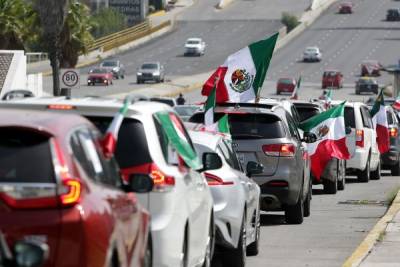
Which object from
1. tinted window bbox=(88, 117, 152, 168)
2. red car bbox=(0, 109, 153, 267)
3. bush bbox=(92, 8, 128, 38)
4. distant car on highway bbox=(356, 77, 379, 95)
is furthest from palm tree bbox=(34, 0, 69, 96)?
bush bbox=(92, 8, 128, 38)

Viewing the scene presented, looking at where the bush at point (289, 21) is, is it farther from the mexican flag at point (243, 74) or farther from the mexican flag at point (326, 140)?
the mexican flag at point (243, 74)

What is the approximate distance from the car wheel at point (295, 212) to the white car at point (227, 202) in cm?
491

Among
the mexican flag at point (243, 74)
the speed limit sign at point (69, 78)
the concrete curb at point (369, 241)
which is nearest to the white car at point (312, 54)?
the speed limit sign at point (69, 78)

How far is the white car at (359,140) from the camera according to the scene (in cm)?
3047

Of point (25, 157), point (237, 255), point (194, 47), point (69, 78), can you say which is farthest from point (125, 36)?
point (25, 157)

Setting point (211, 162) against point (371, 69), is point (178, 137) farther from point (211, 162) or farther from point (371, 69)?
point (371, 69)

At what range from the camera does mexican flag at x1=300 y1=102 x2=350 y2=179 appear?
26.7m

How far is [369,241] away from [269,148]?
8.75 feet

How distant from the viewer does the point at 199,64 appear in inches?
4409

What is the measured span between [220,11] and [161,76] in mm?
37228

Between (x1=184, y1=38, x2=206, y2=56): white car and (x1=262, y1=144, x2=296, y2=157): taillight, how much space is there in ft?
315

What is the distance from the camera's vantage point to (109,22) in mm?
126062

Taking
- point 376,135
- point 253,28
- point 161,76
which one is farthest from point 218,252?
point 253,28

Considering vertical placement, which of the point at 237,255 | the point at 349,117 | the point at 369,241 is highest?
the point at 237,255
